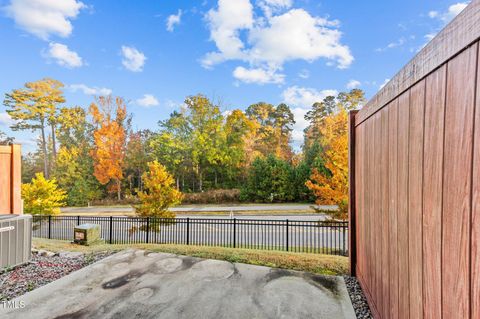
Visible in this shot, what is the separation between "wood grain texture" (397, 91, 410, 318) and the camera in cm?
189

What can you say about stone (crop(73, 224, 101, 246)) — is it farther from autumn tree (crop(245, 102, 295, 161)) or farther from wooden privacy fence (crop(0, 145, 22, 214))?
autumn tree (crop(245, 102, 295, 161))

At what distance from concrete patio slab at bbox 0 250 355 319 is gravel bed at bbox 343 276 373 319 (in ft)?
0.27

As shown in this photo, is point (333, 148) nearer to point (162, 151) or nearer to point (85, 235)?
point (85, 235)

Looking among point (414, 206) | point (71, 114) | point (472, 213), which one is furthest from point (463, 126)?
point (71, 114)

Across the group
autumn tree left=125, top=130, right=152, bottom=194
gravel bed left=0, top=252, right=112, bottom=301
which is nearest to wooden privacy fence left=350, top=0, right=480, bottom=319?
gravel bed left=0, top=252, right=112, bottom=301

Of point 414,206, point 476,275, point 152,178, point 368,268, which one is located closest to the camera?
point 476,275

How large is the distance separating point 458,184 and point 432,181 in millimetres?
288

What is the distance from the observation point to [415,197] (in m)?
1.72

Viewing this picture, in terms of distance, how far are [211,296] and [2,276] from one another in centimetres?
406

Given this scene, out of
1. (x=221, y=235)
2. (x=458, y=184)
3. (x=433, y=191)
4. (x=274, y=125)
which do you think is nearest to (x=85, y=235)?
→ (x=221, y=235)

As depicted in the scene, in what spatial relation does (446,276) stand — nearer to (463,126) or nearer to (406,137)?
(463,126)

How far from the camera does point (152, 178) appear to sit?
10.5 m

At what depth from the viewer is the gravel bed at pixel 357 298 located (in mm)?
3253

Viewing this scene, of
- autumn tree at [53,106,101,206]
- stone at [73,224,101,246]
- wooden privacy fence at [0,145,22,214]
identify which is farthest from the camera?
Answer: autumn tree at [53,106,101,206]
